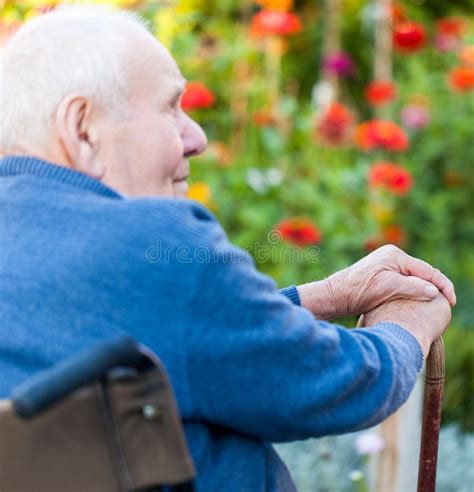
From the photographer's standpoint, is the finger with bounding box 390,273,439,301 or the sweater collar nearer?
the sweater collar

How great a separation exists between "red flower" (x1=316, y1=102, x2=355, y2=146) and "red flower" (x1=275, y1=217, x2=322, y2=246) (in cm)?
60

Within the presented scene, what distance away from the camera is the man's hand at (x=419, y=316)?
153 centimetres

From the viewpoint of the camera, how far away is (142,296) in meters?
1.26

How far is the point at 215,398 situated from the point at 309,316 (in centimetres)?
17

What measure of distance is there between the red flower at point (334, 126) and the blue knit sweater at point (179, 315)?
3.16 metres

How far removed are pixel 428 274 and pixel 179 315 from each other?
55cm

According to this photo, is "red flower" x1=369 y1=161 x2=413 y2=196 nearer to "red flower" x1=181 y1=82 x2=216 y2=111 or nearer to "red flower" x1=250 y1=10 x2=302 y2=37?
"red flower" x1=181 y1=82 x2=216 y2=111

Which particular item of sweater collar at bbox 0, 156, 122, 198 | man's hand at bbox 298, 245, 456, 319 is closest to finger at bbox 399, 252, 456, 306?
man's hand at bbox 298, 245, 456, 319

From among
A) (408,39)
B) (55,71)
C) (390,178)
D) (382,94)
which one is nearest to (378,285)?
(55,71)

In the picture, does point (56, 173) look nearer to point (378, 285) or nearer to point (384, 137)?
point (378, 285)

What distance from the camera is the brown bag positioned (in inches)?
46.3

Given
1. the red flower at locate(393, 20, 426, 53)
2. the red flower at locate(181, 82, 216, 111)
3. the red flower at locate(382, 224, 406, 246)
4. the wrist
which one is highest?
the wrist

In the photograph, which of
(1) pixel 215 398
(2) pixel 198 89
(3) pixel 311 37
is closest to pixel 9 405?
(1) pixel 215 398

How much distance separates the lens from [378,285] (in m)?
1.61
